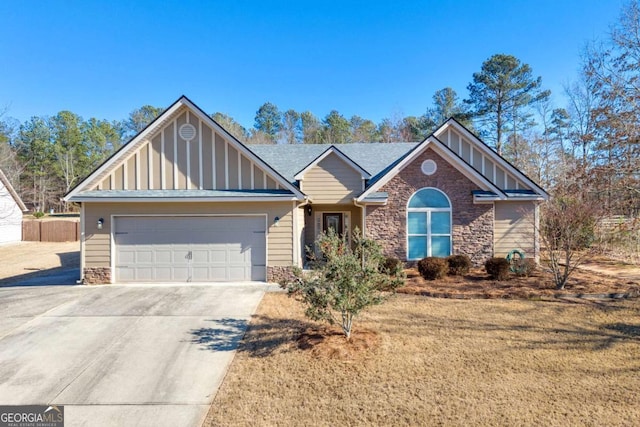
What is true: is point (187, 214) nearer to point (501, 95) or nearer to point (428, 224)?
point (428, 224)

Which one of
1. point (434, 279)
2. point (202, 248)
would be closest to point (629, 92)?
point (434, 279)

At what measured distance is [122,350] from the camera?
5.84m

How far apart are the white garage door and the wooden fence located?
1981 centimetres

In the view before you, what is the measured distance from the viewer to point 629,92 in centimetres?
1109

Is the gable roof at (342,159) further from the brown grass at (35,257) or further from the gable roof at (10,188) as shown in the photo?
the gable roof at (10,188)

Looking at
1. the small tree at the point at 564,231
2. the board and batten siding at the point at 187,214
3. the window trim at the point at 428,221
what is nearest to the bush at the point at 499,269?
the small tree at the point at 564,231

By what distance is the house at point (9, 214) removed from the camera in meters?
23.2

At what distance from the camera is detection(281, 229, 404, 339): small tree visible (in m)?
5.53

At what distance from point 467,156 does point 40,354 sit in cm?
1459

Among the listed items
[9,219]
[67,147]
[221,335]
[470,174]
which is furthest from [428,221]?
[67,147]

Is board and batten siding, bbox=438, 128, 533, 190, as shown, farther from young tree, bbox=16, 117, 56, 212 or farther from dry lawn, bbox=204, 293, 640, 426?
young tree, bbox=16, 117, 56, 212

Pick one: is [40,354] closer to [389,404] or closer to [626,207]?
[389,404]

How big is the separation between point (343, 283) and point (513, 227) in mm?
9802

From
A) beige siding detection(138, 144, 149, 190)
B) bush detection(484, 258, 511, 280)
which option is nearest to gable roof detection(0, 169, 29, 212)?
beige siding detection(138, 144, 149, 190)
